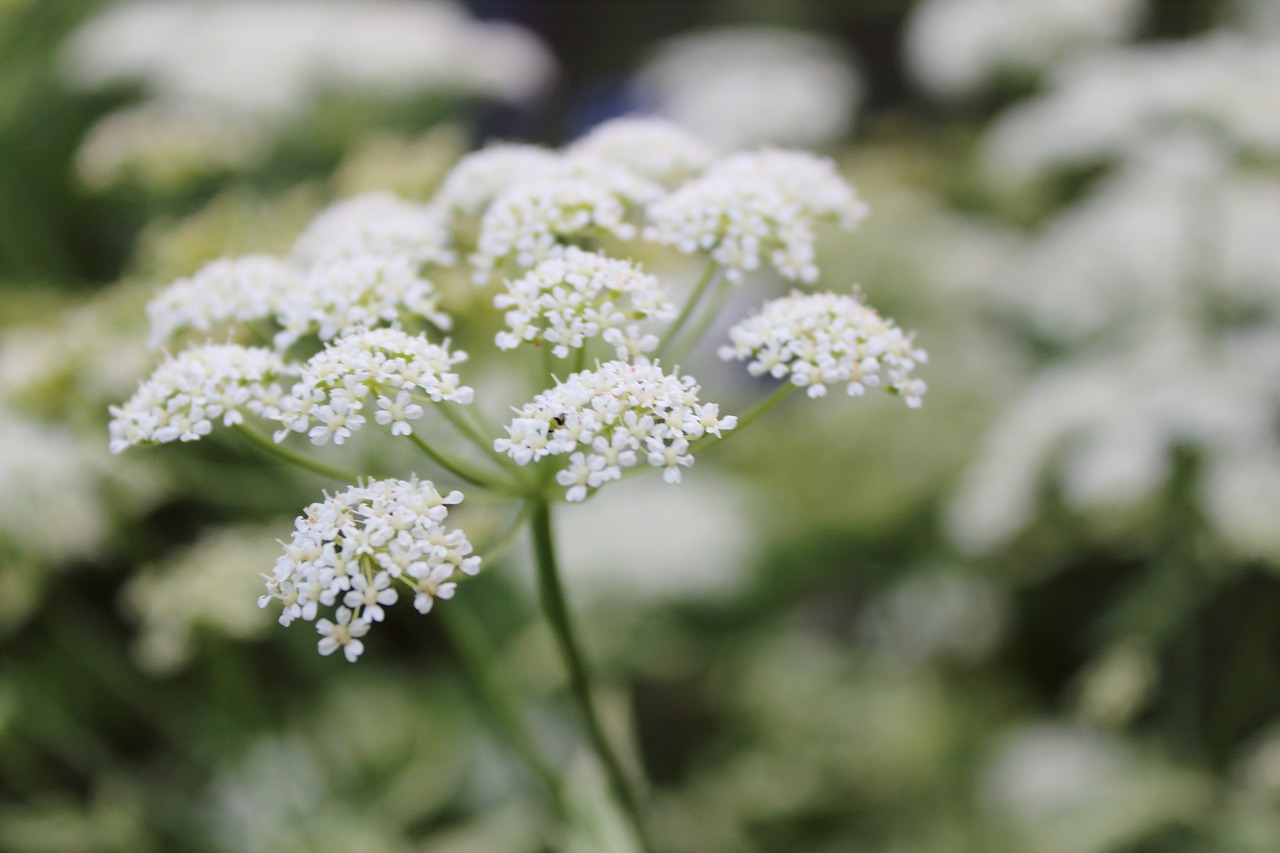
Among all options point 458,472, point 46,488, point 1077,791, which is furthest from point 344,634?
point 1077,791

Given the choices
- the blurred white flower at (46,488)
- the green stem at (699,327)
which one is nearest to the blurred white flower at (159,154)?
the blurred white flower at (46,488)

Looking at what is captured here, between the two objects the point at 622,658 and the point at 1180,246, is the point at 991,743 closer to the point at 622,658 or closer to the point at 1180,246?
the point at 622,658

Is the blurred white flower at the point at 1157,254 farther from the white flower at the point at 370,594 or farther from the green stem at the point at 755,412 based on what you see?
the white flower at the point at 370,594

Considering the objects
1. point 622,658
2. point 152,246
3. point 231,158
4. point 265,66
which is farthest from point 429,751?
point 265,66

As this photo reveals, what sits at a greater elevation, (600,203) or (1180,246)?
(1180,246)

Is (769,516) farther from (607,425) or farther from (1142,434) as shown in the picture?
(607,425)

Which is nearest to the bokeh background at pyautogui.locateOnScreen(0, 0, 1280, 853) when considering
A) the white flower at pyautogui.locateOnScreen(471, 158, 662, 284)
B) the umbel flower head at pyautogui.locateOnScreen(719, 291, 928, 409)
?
the white flower at pyautogui.locateOnScreen(471, 158, 662, 284)

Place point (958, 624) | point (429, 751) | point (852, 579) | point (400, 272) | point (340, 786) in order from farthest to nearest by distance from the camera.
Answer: point (852, 579) < point (958, 624) < point (429, 751) < point (340, 786) < point (400, 272)
